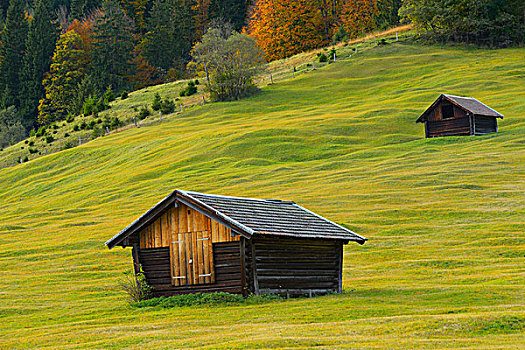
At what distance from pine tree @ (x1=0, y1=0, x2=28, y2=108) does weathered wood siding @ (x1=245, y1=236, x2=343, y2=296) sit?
123 meters

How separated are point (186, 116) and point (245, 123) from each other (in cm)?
1264

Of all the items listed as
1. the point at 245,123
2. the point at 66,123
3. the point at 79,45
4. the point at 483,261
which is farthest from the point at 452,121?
the point at 79,45

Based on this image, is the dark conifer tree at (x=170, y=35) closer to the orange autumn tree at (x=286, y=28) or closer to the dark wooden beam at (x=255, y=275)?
the orange autumn tree at (x=286, y=28)

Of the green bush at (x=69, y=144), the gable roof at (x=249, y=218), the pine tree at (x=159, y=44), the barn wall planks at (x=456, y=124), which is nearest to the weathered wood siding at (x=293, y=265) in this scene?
the gable roof at (x=249, y=218)

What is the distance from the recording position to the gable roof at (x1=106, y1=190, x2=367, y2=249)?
22016mm

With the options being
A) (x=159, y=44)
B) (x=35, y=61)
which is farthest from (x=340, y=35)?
(x=35, y=61)

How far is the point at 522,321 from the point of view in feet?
50.7

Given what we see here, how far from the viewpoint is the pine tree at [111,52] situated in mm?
130500

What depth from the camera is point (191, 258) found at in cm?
2330

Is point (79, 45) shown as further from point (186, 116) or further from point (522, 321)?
point (522, 321)

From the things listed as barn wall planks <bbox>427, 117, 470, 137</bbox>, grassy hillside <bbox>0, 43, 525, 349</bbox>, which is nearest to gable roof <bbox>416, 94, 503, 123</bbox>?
barn wall planks <bbox>427, 117, 470, 137</bbox>

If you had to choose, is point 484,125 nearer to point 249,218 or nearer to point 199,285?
point 249,218

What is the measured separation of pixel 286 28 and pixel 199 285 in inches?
4216

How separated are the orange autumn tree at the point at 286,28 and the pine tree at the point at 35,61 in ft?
152
